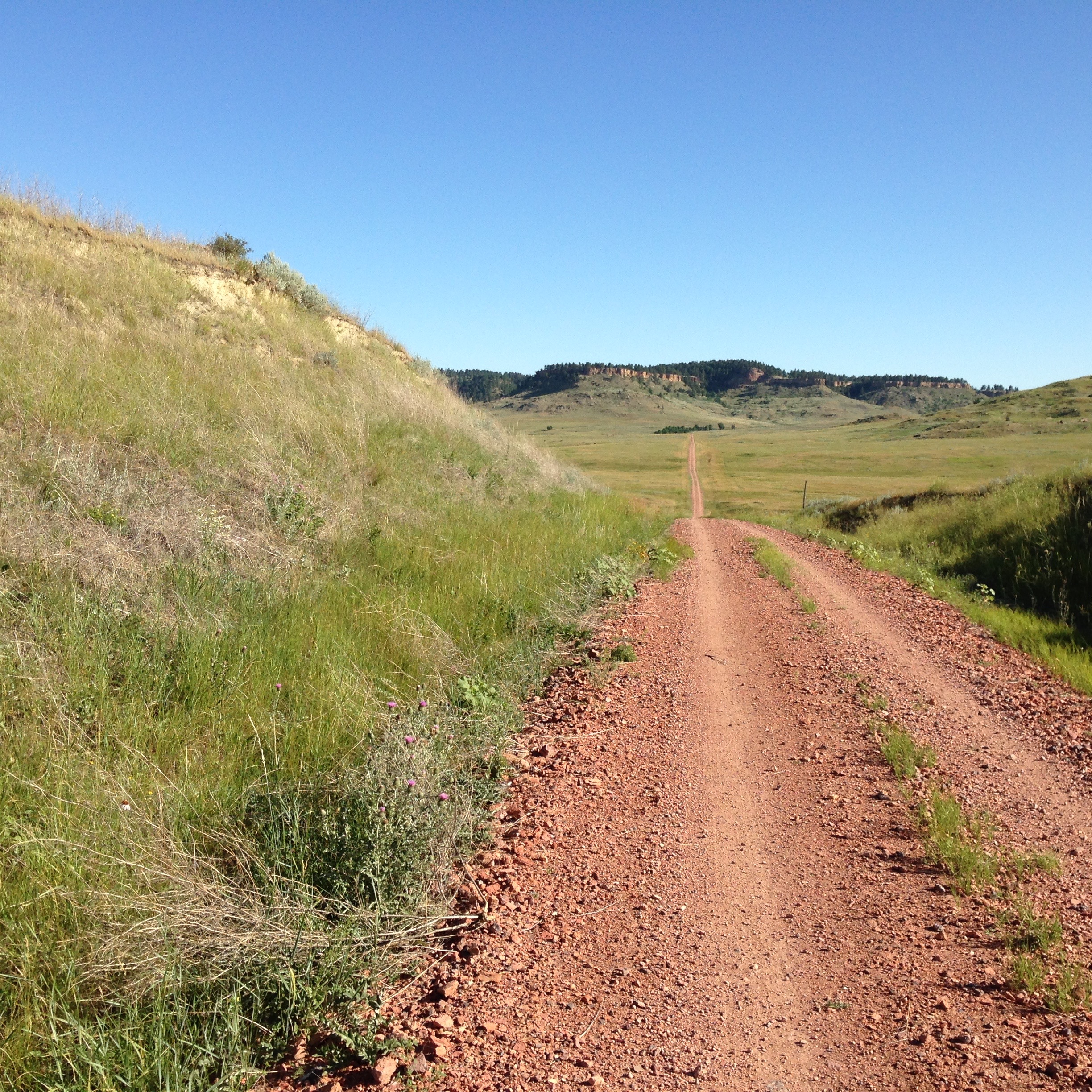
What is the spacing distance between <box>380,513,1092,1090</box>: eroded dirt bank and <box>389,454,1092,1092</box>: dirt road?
12mm

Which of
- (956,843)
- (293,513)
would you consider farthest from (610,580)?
(956,843)

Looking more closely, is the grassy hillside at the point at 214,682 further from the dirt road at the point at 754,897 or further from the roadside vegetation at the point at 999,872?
the roadside vegetation at the point at 999,872

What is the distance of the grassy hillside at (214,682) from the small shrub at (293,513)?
0.12ft

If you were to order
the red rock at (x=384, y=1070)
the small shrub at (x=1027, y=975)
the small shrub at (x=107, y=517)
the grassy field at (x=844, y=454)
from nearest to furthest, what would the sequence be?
the red rock at (x=384, y=1070), the small shrub at (x=1027, y=975), the small shrub at (x=107, y=517), the grassy field at (x=844, y=454)

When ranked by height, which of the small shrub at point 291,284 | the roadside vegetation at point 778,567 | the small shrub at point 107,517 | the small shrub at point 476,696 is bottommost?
the small shrub at point 476,696

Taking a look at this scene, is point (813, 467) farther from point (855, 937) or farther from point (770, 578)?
point (855, 937)

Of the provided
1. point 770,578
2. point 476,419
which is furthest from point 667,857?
point 476,419

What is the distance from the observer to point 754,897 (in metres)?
3.54

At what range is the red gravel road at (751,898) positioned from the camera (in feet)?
8.53

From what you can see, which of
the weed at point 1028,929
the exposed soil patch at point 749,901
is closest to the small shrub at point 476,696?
the exposed soil patch at point 749,901

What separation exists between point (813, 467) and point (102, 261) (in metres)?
69.7

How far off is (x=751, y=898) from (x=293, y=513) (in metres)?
6.71

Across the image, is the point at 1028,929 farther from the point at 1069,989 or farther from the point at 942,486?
the point at 942,486

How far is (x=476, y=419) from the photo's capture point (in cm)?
1992
